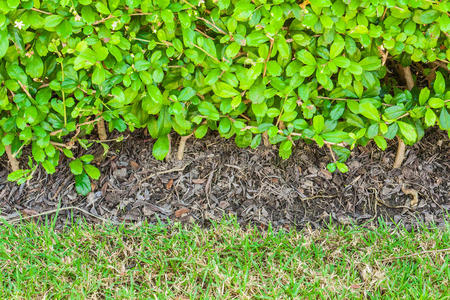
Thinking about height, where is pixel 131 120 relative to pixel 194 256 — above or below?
above

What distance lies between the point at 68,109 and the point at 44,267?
873 mm

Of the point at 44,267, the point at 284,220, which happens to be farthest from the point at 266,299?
the point at 44,267

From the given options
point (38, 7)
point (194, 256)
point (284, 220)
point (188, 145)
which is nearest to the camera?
point (38, 7)

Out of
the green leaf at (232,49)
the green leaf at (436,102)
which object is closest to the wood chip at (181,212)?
the green leaf at (232,49)

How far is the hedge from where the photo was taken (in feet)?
7.34

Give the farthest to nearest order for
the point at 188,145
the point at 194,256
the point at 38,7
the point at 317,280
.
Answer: the point at 188,145 < the point at 194,256 < the point at 317,280 < the point at 38,7

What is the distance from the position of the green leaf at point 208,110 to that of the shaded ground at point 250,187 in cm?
61

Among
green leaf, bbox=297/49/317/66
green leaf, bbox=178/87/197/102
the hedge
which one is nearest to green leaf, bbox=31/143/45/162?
the hedge

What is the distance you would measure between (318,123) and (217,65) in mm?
611

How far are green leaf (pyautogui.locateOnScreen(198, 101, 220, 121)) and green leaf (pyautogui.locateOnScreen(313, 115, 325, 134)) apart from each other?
0.52 metres

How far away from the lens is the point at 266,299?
2.27m

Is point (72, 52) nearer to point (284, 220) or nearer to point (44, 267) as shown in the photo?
point (44, 267)

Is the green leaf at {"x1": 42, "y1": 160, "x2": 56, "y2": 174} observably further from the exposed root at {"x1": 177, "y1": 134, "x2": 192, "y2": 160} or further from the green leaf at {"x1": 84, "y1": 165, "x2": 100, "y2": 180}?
Answer: the exposed root at {"x1": 177, "y1": 134, "x2": 192, "y2": 160}

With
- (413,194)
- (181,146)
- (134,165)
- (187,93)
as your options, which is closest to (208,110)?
(187,93)
